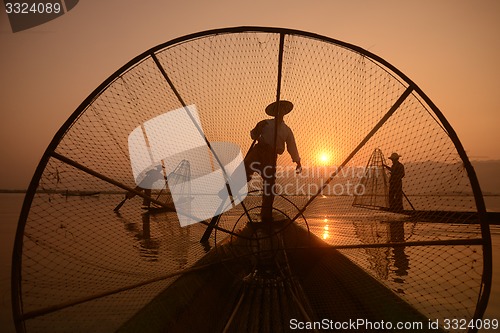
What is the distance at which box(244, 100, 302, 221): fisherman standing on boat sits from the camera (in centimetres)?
398

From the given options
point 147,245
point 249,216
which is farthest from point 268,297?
point 147,245

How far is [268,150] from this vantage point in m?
4.28

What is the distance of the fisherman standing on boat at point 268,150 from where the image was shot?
13.1 feet

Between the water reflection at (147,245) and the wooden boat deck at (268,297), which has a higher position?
the wooden boat deck at (268,297)

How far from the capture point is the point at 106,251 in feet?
19.0

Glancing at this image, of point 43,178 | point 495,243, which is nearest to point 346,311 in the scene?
point 43,178

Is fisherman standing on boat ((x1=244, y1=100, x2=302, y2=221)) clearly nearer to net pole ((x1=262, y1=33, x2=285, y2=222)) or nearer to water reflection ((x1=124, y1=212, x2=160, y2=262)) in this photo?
net pole ((x1=262, y1=33, x2=285, y2=222))

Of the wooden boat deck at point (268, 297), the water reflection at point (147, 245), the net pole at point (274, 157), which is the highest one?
the net pole at point (274, 157)

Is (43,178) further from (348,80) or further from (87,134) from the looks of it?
A: (348,80)

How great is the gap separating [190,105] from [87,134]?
1.21 meters

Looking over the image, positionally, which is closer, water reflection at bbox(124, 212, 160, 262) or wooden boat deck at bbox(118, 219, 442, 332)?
wooden boat deck at bbox(118, 219, 442, 332)

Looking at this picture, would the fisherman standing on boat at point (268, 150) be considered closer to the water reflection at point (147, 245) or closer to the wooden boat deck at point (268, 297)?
the wooden boat deck at point (268, 297)

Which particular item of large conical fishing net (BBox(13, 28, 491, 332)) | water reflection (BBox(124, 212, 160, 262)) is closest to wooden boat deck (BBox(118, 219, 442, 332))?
large conical fishing net (BBox(13, 28, 491, 332))

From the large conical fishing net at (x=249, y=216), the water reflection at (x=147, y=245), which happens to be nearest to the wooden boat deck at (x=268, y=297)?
the large conical fishing net at (x=249, y=216)
